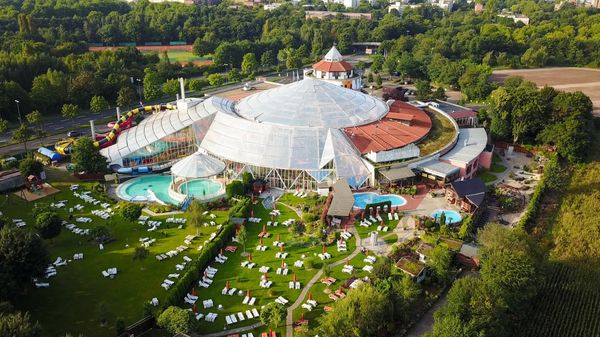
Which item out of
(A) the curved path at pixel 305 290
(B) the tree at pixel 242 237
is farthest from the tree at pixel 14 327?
(B) the tree at pixel 242 237

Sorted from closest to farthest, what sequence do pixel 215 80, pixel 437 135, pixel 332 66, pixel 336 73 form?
1. pixel 437 135
2. pixel 336 73
3. pixel 332 66
4. pixel 215 80

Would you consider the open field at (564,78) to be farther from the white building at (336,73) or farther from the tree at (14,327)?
the tree at (14,327)

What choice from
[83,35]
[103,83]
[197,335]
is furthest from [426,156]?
[83,35]

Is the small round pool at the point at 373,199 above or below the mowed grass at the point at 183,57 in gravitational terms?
below

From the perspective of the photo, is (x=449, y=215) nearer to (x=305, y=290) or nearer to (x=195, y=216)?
(x=305, y=290)

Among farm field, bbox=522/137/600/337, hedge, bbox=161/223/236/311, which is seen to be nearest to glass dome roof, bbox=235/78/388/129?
hedge, bbox=161/223/236/311

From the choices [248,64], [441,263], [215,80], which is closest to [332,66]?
[215,80]
